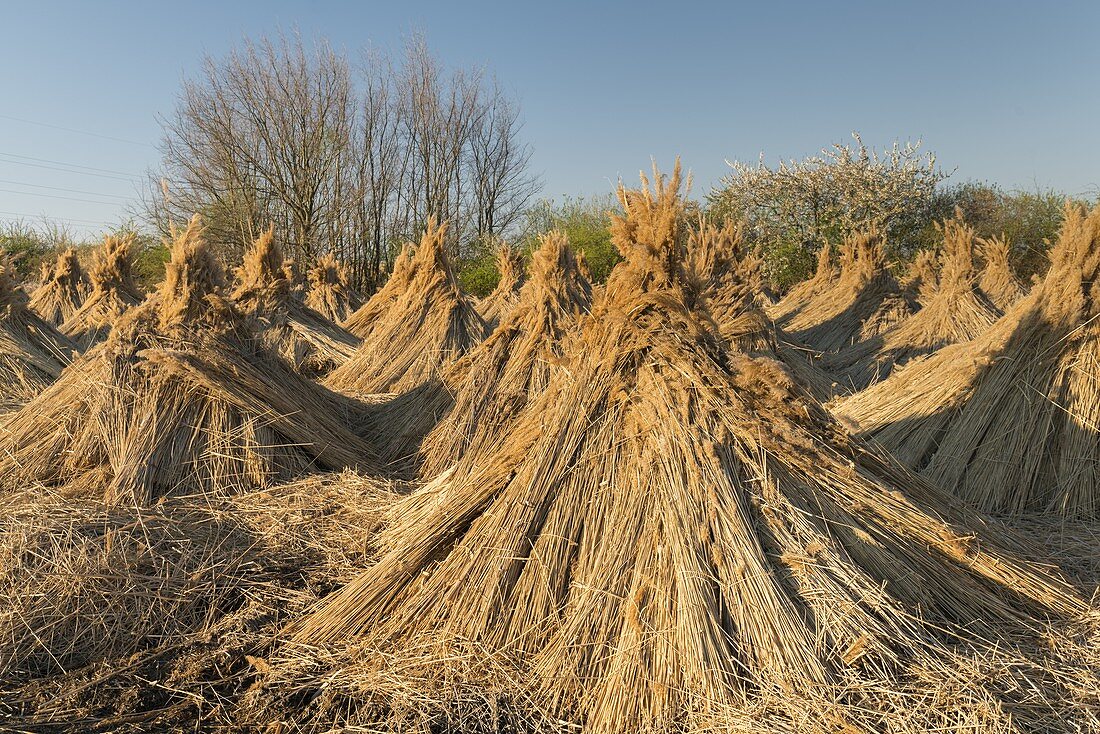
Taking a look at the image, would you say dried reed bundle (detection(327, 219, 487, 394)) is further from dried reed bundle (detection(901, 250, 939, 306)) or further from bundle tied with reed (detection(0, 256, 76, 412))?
dried reed bundle (detection(901, 250, 939, 306))

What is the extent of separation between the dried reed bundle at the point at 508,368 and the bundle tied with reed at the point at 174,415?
30.4 inches

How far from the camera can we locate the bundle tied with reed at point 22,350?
6.89 m

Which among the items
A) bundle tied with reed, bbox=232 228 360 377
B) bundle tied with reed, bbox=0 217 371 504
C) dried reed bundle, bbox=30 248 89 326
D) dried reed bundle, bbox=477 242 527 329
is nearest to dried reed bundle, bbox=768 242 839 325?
dried reed bundle, bbox=477 242 527 329

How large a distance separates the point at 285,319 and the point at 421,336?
8.83ft

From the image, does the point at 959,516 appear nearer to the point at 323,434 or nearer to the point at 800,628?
the point at 800,628

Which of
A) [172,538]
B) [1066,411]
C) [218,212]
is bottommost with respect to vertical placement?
[172,538]

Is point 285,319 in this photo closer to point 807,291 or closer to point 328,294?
point 328,294

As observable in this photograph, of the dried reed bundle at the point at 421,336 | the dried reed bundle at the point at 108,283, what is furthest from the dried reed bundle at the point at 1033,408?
the dried reed bundle at the point at 108,283

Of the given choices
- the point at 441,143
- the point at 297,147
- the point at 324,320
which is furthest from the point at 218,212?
the point at 324,320

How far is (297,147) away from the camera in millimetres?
25000

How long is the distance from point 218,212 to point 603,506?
83.8 ft

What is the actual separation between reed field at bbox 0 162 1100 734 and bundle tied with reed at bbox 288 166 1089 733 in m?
0.01

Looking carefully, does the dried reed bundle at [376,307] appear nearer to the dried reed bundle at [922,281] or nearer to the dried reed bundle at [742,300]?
the dried reed bundle at [742,300]

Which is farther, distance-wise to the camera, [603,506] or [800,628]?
[603,506]
